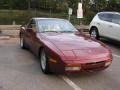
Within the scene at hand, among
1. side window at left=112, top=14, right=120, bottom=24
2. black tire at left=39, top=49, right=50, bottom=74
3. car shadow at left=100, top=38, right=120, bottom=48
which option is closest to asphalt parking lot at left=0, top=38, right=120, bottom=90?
black tire at left=39, top=49, right=50, bottom=74

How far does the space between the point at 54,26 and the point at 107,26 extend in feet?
13.5

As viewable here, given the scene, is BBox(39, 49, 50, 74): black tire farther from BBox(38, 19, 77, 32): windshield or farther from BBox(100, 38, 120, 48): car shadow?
BBox(100, 38, 120, 48): car shadow

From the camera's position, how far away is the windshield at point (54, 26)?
8.09 m

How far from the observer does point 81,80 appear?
20.9 feet

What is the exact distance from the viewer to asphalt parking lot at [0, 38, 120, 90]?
592 cm

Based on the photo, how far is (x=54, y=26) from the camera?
8.23 meters

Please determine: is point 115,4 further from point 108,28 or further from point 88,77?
point 88,77

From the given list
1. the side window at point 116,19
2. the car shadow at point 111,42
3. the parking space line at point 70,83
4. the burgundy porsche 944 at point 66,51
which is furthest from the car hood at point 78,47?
the car shadow at point 111,42

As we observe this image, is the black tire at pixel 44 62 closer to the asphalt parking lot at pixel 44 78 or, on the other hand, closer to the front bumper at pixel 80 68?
the asphalt parking lot at pixel 44 78

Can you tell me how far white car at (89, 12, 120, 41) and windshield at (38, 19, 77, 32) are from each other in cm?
330

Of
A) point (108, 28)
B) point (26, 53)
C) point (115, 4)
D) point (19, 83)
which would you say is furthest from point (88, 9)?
A: point (19, 83)

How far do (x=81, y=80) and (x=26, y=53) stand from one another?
3483mm

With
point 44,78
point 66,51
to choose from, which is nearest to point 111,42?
point 66,51

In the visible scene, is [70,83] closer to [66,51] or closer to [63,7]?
[66,51]
